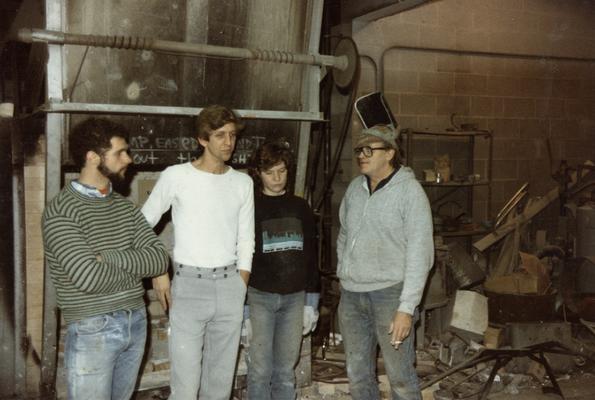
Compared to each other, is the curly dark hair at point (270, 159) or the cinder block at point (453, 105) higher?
the cinder block at point (453, 105)

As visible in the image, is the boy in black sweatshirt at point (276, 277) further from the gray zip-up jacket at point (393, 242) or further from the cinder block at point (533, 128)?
the cinder block at point (533, 128)

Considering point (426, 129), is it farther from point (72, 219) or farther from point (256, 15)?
point (72, 219)

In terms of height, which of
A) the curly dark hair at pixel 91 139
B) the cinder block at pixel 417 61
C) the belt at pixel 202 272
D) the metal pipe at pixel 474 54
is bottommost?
the belt at pixel 202 272

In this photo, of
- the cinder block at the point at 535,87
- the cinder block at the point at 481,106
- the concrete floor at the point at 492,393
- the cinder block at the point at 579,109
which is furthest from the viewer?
the cinder block at the point at 579,109

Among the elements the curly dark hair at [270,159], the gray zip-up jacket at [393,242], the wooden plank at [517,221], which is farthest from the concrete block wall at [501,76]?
the gray zip-up jacket at [393,242]

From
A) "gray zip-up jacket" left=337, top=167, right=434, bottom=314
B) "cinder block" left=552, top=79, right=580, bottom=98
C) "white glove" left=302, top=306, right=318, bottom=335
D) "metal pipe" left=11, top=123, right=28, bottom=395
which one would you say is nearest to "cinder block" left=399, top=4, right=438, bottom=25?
"cinder block" left=552, top=79, right=580, bottom=98

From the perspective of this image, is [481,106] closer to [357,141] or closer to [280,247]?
[357,141]

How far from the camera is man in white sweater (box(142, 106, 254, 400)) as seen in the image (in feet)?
10.1

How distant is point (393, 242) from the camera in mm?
3164

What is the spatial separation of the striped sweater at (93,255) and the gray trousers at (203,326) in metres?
0.39

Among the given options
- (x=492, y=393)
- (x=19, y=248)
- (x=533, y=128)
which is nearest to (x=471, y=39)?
(x=533, y=128)

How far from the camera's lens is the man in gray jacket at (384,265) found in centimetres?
308

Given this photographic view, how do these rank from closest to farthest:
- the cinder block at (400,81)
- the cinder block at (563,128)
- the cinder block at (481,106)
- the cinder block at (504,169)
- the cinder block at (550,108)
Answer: the cinder block at (400,81) → the cinder block at (481,106) → the cinder block at (504,169) → the cinder block at (550,108) → the cinder block at (563,128)

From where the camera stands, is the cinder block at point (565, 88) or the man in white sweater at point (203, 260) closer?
the man in white sweater at point (203, 260)
